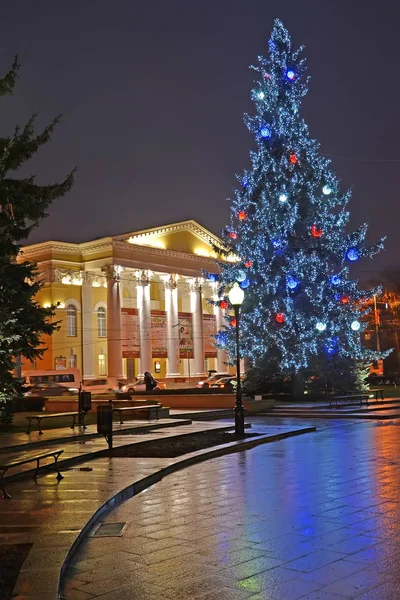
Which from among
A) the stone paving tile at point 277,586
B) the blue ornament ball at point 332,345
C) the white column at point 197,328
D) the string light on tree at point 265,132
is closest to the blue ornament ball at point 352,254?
the blue ornament ball at point 332,345

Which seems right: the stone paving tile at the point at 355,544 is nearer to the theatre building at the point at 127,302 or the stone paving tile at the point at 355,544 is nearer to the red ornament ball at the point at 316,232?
the red ornament ball at the point at 316,232

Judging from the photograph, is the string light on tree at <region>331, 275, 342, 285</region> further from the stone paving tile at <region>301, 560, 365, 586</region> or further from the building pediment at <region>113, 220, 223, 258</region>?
the building pediment at <region>113, 220, 223, 258</region>

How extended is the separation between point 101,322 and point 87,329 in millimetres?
2621

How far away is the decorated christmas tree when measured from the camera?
3494 cm

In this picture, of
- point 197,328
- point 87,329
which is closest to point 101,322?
point 87,329

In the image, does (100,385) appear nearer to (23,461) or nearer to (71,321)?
(71,321)

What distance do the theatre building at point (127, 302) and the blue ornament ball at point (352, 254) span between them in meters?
23.0

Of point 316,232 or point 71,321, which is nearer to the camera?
point 316,232

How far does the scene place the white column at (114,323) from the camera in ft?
201

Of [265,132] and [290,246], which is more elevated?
[265,132]

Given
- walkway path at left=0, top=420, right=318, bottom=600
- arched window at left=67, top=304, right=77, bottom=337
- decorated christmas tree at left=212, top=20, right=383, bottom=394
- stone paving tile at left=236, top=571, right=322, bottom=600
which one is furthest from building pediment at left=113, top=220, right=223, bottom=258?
stone paving tile at left=236, top=571, right=322, bottom=600

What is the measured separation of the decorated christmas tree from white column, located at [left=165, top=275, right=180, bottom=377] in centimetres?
2985

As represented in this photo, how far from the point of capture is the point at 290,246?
35.6 meters

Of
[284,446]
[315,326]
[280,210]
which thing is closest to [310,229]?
[280,210]
